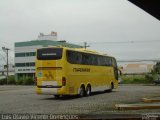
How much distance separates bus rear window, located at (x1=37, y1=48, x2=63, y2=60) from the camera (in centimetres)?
2655

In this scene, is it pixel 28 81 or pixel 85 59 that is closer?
pixel 85 59

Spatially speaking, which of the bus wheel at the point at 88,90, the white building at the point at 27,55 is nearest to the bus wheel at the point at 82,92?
the bus wheel at the point at 88,90

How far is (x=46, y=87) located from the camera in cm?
2673

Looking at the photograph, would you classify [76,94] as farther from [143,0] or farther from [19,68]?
[19,68]

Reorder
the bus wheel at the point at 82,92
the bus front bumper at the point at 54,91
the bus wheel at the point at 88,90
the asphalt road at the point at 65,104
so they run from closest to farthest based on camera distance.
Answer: the asphalt road at the point at 65,104, the bus front bumper at the point at 54,91, the bus wheel at the point at 82,92, the bus wheel at the point at 88,90

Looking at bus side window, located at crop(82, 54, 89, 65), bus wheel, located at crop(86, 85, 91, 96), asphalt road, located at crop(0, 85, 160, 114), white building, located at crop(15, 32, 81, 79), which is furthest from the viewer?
white building, located at crop(15, 32, 81, 79)

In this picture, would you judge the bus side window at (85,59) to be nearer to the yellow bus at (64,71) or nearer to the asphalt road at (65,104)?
the yellow bus at (64,71)

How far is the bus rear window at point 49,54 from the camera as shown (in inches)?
1045

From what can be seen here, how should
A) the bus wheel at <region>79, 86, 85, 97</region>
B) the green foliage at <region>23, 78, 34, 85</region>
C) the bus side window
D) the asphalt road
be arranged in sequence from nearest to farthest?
the asphalt road, the bus wheel at <region>79, 86, 85, 97</region>, the bus side window, the green foliage at <region>23, 78, 34, 85</region>

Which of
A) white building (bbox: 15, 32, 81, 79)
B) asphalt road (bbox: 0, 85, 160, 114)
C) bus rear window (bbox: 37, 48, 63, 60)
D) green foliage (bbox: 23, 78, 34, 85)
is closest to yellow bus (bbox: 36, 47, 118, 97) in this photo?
bus rear window (bbox: 37, 48, 63, 60)

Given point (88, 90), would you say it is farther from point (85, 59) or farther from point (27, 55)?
point (27, 55)

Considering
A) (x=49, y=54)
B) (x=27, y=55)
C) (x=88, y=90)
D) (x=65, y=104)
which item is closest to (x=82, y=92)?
(x=88, y=90)

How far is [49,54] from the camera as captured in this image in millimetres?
26875

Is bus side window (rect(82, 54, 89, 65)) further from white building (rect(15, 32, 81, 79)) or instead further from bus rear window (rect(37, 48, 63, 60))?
white building (rect(15, 32, 81, 79))
